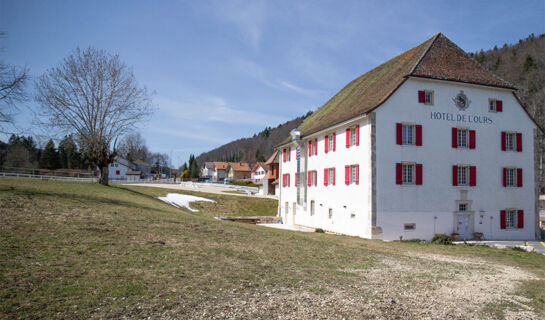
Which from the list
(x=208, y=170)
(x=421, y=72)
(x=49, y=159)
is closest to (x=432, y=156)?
(x=421, y=72)

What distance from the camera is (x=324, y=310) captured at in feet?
24.1

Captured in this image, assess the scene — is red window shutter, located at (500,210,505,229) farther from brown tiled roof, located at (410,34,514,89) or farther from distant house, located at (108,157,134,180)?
distant house, located at (108,157,134,180)

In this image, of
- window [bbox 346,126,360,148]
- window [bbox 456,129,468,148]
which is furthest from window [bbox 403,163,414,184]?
window [bbox 456,129,468,148]

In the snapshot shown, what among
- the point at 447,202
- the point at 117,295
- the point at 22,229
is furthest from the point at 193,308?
the point at 447,202

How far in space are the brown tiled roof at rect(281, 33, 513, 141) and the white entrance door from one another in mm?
8944

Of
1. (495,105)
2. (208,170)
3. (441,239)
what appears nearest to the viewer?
(441,239)

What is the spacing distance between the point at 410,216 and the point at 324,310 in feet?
61.8

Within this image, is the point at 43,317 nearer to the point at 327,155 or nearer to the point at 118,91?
the point at 327,155

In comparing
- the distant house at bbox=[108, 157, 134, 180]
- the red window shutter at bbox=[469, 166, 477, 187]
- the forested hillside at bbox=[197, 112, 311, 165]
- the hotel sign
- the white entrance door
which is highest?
the forested hillside at bbox=[197, 112, 311, 165]

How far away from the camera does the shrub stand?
23.4m

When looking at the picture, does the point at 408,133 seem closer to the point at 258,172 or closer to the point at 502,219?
the point at 502,219

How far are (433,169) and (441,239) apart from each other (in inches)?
174

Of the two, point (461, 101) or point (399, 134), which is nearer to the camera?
point (399, 134)

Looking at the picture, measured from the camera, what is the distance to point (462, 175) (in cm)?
2636
